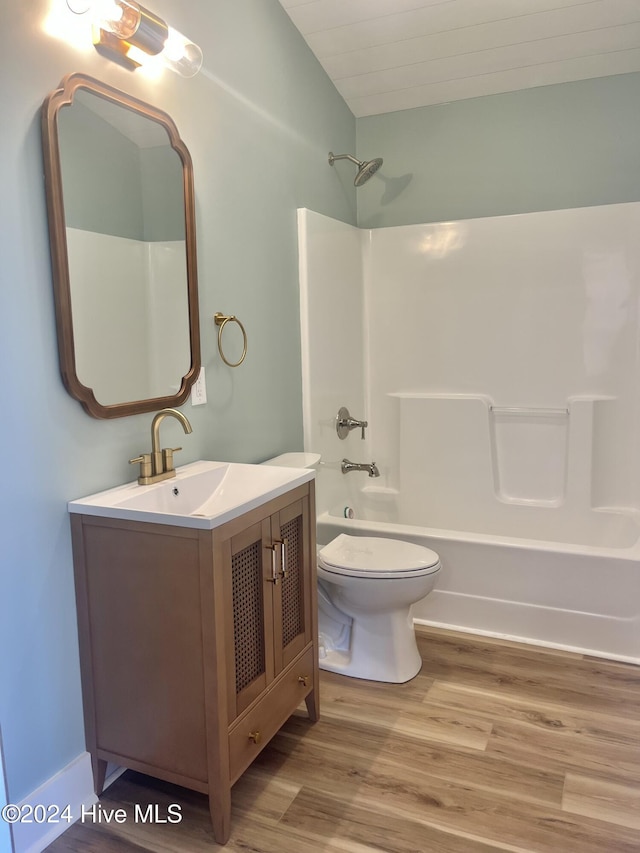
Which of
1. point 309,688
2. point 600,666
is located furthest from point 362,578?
point 600,666

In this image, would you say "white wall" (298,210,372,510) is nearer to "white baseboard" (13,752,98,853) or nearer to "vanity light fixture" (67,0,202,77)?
"vanity light fixture" (67,0,202,77)

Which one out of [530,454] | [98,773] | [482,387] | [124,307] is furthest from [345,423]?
[98,773]

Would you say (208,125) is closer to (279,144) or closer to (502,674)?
(279,144)

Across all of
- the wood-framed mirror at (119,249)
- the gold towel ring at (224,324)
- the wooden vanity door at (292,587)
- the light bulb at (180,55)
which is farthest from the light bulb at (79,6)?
the wooden vanity door at (292,587)

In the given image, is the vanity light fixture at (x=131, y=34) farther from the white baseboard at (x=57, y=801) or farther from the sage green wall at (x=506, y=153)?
the white baseboard at (x=57, y=801)

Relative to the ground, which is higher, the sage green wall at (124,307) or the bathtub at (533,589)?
the sage green wall at (124,307)

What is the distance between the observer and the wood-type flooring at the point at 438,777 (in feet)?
5.37

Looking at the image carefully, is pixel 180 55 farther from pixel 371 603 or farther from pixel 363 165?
pixel 371 603

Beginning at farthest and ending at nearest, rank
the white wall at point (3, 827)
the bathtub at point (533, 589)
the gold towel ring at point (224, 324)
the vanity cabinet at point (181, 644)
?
the bathtub at point (533, 589) → the gold towel ring at point (224, 324) → the vanity cabinet at point (181, 644) → the white wall at point (3, 827)

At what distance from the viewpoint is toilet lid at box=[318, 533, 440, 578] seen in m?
2.28

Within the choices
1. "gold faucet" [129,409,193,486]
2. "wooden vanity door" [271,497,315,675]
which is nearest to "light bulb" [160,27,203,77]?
"gold faucet" [129,409,193,486]

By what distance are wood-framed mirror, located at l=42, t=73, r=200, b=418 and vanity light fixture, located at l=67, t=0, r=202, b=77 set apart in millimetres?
107

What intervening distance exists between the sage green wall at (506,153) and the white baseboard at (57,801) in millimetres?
2822

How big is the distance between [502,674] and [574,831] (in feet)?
2.51
